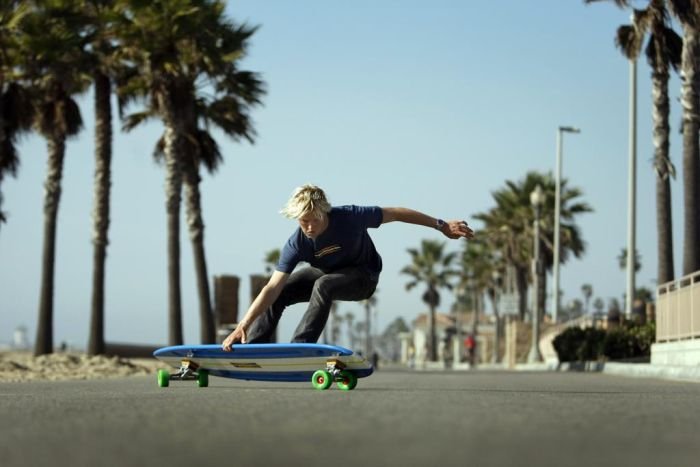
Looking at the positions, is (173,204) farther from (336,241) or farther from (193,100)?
(336,241)

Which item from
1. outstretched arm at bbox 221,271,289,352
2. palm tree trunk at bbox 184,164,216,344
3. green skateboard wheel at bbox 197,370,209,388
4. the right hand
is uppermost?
palm tree trunk at bbox 184,164,216,344

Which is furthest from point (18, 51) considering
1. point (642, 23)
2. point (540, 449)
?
point (540, 449)

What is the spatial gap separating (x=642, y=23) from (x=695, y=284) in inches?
463

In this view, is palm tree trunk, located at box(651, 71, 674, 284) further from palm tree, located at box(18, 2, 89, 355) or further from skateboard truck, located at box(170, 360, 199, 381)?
skateboard truck, located at box(170, 360, 199, 381)

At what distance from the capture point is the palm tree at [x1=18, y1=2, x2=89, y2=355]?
29703mm

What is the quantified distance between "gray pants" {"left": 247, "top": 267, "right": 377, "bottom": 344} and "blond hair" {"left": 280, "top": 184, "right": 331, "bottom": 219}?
2.07 feet

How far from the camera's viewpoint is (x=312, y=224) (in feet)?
30.5

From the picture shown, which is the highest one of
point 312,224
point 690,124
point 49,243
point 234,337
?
point 690,124

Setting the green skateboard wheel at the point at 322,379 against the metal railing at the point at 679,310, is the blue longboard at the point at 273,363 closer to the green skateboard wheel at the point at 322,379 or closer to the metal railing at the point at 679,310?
the green skateboard wheel at the point at 322,379

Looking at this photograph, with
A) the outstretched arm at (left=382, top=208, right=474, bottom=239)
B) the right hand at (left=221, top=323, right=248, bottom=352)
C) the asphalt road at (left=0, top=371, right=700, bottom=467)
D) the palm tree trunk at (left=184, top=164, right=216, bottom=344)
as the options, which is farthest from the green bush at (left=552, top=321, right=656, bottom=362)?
the asphalt road at (left=0, top=371, right=700, bottom=467)

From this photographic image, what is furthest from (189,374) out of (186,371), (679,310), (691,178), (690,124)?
(690,124)

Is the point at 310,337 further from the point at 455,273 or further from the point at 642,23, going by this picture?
the point at 455,273

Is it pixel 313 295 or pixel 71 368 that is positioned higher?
pixel 313 295

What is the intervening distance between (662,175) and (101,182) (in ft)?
48.5
